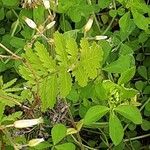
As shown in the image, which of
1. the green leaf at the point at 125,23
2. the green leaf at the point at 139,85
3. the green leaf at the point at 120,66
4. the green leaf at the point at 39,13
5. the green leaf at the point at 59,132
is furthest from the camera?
the green leaf at the point at 139,85

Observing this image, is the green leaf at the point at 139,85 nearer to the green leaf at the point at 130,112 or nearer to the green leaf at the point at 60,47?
the green leaf at the point at 130,112

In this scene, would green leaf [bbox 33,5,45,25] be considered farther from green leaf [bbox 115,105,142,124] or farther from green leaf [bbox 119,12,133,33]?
green leaf [bbox 115,105,142,124]

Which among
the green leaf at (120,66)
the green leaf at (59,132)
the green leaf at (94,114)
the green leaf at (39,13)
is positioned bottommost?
the green leaf at (59,132)

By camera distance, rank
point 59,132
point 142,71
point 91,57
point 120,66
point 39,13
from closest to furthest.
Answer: point 91,57 → point 59,132 → point 120,66 → point 39,13 → point 142,71

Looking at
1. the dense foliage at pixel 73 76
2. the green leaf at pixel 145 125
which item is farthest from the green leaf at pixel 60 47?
the green leaf at pixel 145 125

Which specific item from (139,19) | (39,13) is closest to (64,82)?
(39,13)

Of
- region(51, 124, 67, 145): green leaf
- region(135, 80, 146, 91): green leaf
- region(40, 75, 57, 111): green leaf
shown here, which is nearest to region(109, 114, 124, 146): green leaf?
region(51, 124, 67, 145): green leaf

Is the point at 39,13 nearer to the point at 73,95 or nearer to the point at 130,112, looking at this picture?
the point at 73,95

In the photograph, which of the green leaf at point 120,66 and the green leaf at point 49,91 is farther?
the green leaf at point 120,66
